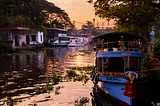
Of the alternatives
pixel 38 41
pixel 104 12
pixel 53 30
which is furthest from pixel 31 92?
pixel 53 30

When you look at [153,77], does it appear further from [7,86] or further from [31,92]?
[7,86]

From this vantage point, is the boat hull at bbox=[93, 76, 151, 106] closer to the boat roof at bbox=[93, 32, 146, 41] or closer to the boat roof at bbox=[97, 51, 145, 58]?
the boat roof at bbox=[97, 51, 145, 58]

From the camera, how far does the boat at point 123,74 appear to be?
50.0ft

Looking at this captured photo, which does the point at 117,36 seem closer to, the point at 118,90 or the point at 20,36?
the point at 118,90

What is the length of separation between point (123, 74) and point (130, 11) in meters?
10.6

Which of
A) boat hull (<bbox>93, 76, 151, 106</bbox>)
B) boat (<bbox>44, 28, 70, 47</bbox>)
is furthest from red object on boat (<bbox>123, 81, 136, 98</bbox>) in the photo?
boat (<bbox>44, 28, 70, 47</bbox>)

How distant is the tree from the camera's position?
24500 millimetres

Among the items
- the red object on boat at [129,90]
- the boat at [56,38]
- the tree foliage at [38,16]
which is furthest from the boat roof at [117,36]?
the boat at [56,38]

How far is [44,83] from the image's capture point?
74.9 ft

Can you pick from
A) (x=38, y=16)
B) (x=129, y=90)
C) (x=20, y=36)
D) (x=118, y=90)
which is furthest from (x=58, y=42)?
(x=129, y=90)

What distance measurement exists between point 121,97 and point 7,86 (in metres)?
10.2

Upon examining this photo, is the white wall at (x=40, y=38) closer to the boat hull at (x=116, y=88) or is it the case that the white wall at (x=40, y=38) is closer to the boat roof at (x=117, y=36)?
the boat roof at (x=117, y=36)

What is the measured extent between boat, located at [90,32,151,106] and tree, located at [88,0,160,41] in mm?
5523

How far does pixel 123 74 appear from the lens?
1633 centimetres
